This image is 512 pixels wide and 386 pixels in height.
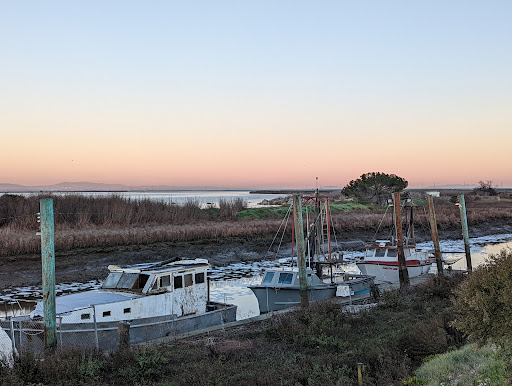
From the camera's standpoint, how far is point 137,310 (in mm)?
15367

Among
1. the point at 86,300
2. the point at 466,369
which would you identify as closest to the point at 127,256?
the point at 86,300

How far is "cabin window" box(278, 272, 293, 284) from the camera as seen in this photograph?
20.8 meters

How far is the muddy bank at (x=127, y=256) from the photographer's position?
2872cm

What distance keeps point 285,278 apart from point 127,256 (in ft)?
56.6

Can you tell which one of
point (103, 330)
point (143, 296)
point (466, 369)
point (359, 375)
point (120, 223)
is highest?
point (120, 223)

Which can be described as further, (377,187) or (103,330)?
(377,187)


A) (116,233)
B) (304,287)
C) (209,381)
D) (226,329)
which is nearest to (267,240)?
(116,233)

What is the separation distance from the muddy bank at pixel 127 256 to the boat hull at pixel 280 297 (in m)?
12.8

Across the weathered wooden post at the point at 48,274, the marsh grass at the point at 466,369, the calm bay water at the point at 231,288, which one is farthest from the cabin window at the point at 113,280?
the marsh grass at the point at 466,369

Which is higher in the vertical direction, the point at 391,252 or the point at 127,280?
the point at 127,280

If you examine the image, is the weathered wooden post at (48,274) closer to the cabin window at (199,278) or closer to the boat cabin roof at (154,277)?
the boat cabin roof at (154,277)

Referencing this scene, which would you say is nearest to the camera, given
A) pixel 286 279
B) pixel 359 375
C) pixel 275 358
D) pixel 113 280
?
pixel 359 375

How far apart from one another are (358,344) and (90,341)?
763 centimetres

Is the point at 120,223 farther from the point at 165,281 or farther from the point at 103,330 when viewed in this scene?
the point at 103,330
